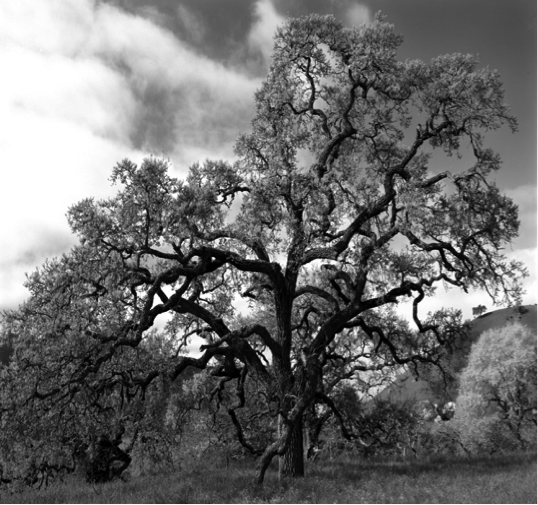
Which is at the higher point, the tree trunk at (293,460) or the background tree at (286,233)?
the background tree at (286,233)

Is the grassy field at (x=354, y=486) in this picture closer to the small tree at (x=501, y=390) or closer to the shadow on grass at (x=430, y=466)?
the shadow on grass at (x=430, y=466)

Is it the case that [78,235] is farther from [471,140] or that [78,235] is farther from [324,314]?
[471,140]

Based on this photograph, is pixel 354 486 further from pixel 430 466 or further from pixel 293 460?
pixel 430 466

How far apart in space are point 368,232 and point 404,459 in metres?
10.8

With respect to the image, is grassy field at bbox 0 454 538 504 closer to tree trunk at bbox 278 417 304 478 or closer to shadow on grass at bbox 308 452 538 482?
shadow on grass at bbox 308 452 538 482

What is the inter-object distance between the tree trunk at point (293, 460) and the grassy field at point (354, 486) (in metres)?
0.50

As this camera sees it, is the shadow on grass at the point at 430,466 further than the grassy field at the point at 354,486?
Yes

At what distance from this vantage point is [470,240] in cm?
2181

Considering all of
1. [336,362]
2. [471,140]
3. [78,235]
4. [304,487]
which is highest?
[471,140]

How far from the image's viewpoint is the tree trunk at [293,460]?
19.3 metres


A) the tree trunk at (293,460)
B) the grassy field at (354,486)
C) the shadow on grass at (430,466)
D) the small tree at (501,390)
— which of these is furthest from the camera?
the small tree at (501,390)

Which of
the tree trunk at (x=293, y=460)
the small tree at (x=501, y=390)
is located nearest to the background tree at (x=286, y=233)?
the tree trunk at (x=293, y=460)

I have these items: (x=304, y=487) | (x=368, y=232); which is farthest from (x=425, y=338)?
(x=304, y=487)

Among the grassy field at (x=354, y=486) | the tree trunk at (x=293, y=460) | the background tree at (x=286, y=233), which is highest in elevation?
the background tree at (x=286, y=233)
